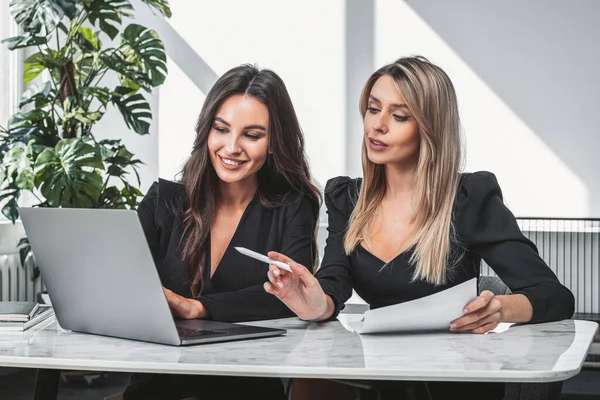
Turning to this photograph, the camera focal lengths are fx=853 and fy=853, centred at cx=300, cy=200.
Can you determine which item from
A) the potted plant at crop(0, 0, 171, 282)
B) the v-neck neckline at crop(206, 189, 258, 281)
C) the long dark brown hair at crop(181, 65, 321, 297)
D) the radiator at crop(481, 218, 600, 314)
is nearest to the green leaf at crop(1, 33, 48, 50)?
the potted plant at crop(0, 0, 171, 282)

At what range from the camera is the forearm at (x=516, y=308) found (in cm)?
181

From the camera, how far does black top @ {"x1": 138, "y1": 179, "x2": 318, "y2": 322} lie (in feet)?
7.00

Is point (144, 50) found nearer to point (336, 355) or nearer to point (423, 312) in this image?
point (423, 312)

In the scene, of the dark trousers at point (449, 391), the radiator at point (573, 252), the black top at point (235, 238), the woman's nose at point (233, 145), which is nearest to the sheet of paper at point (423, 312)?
the dark trousers at point (449, 391)

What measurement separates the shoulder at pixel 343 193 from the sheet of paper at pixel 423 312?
517mm

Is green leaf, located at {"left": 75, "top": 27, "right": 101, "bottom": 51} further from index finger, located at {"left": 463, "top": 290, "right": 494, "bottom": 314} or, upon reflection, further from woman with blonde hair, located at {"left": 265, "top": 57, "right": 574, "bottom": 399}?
index finger, located at {"left": 463, "top": 290, "right": 494, "bottom": 314}

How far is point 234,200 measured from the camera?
89.0 inches

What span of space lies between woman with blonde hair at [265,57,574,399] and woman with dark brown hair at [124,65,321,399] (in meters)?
0.17

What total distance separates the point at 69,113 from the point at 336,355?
280cm

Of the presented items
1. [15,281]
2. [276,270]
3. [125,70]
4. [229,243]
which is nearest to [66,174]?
[125,70]

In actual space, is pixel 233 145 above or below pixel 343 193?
above

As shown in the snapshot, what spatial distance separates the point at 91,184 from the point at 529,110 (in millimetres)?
2520

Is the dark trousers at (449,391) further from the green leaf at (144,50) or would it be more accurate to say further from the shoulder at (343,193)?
the green leaf at (144,50)

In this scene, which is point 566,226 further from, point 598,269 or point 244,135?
point 244,135
